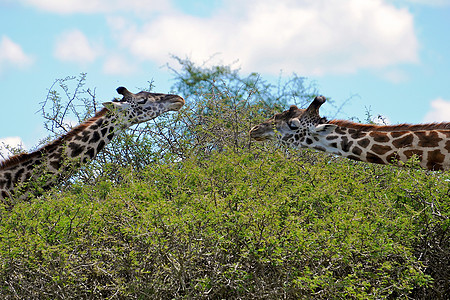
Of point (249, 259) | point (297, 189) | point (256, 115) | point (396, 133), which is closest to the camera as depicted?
point (249, 259)

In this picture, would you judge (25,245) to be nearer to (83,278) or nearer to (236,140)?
(83,278)

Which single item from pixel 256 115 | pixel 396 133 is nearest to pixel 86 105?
pixel 256 115

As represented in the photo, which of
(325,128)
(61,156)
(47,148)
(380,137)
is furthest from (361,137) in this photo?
(47,148)

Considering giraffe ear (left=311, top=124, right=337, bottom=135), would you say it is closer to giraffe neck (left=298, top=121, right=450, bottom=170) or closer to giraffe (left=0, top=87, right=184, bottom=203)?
giraffe neck (left=298, top=121, right=450, bottom=170)

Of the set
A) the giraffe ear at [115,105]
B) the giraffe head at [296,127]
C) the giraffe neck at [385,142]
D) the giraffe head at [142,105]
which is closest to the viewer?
the giraffe neck at [385,142]

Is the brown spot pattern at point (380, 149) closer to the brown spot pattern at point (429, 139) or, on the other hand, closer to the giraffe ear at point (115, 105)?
the brown spot pattern at point (429, 139)

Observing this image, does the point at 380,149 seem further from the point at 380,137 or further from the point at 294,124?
the point at 294,124

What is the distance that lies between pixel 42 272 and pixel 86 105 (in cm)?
475

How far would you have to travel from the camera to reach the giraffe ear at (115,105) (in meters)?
9.05

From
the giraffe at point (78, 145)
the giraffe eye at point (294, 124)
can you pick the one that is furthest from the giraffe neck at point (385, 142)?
the giraffe at point (78, 145)

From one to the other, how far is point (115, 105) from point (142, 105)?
0.49 meters

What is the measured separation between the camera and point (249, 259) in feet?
16.5

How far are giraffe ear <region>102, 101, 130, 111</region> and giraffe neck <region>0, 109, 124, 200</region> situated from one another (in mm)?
96

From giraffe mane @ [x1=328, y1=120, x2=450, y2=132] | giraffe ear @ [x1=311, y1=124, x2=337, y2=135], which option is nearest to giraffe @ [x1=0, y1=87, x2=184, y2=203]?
giraffe ear @ [x1=311, y1=124, x2=337, y2=135]
